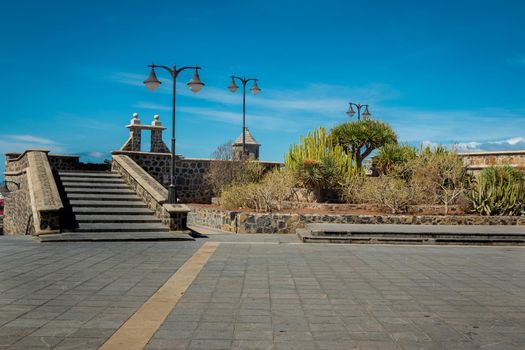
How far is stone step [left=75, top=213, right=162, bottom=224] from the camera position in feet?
47.5

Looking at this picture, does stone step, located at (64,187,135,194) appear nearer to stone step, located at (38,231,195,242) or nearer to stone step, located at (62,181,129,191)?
stone step, located at (62,181,129,191)

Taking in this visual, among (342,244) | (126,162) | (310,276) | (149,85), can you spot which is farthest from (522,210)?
(126,162)

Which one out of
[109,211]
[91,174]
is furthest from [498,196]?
[91,174]

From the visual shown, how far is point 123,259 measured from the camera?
9969 millimetres

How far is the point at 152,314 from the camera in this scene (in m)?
5.92

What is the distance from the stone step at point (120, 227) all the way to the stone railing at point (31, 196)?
2.98 ft

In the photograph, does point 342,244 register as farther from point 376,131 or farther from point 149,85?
point 376,131

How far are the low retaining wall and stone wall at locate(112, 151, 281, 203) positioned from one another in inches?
274

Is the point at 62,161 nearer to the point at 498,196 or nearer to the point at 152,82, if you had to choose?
the point at 152,82

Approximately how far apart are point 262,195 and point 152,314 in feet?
37.3

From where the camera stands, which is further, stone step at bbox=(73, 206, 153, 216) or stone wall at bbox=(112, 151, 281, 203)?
stone wall at bbox=(112, 151, 281, 203)

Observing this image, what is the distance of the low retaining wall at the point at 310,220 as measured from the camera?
15688mm

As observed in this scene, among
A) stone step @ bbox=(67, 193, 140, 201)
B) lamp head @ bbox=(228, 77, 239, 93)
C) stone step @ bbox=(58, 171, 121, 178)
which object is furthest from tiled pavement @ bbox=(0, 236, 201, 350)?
lamp head @ bbox=(228, 77, 239, 93)

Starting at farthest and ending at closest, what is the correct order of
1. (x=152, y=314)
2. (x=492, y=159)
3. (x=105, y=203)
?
(x=492, y=159) < (x=105, y=203) < (x=152, y=314)
